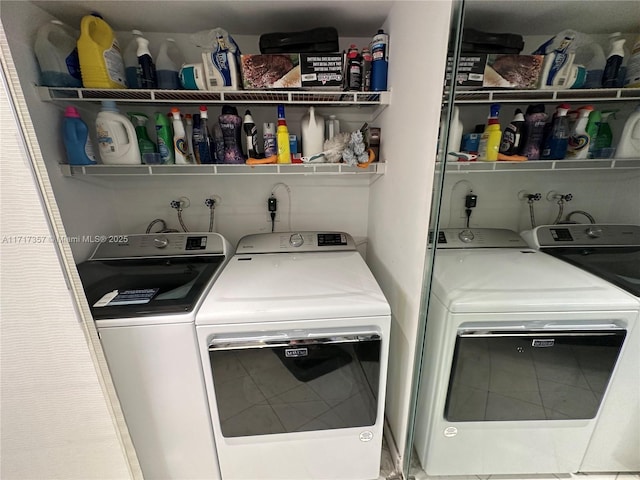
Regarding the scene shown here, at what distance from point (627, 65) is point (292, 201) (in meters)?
1.69

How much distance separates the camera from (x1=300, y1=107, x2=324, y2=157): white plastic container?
5.13ft

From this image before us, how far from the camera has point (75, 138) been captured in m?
1.42

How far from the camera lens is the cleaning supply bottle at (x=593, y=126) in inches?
37.5

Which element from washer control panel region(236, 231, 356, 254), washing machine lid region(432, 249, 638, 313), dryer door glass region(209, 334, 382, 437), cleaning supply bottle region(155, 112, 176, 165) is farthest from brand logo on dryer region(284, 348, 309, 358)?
cleaning supply bottle region(155, 112, 176, 165)

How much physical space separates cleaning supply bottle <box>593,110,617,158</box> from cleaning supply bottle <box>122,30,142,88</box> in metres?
2.19

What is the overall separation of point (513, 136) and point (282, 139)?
3.63 feet

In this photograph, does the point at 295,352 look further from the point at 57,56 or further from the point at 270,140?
the point at 57,56

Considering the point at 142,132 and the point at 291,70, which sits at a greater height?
the point at 291,70

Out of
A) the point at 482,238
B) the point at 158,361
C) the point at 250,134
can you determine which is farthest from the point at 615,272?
the point at 158,361

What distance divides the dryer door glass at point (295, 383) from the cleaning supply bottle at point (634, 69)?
1304 mm

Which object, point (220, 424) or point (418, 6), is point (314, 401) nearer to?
point (220, 424)

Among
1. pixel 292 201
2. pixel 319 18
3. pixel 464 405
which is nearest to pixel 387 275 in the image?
pixel 464 405

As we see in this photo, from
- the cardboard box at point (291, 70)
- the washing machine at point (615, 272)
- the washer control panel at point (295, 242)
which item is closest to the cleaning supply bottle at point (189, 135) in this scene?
the cardboard box at point (291, 70)

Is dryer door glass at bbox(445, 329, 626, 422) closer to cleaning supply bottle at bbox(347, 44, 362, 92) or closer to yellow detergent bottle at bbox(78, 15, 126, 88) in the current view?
cleaning supply bottle at bbox(347, 44, 362, 92)
